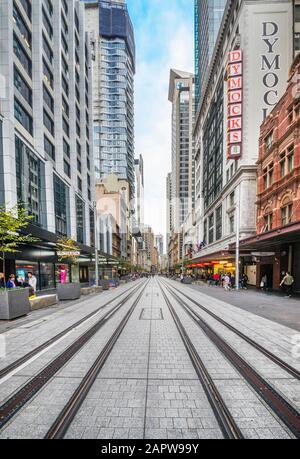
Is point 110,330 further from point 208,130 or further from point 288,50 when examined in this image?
point 208,130

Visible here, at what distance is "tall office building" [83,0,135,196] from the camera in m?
104

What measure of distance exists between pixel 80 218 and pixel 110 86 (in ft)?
336

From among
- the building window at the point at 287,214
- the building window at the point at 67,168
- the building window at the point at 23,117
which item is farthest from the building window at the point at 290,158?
the building window at the point at 67,168

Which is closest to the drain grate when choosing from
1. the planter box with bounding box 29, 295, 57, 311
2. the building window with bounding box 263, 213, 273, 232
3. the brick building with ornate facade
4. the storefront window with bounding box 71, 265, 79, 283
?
the planter box with bounding box 29, 295, 57, 311

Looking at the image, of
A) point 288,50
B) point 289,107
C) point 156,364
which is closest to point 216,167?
point 288,50

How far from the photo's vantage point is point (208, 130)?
181 ft

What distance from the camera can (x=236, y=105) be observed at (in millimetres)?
32000

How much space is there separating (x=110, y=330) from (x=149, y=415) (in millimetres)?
4930

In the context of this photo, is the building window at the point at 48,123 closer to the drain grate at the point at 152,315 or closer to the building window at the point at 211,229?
the drain grate at the point at 152,315

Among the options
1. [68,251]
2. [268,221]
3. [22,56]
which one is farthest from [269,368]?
[22,56]

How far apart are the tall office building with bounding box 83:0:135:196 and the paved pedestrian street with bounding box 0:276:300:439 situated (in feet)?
330

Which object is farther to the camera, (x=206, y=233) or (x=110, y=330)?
(x=206, y=233)

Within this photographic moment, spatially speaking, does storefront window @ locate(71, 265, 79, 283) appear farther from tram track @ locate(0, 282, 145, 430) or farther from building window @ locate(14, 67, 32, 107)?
tram track @ locate(0, 282, 145, 430)

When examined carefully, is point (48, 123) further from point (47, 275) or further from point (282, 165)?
point (282, 165)
